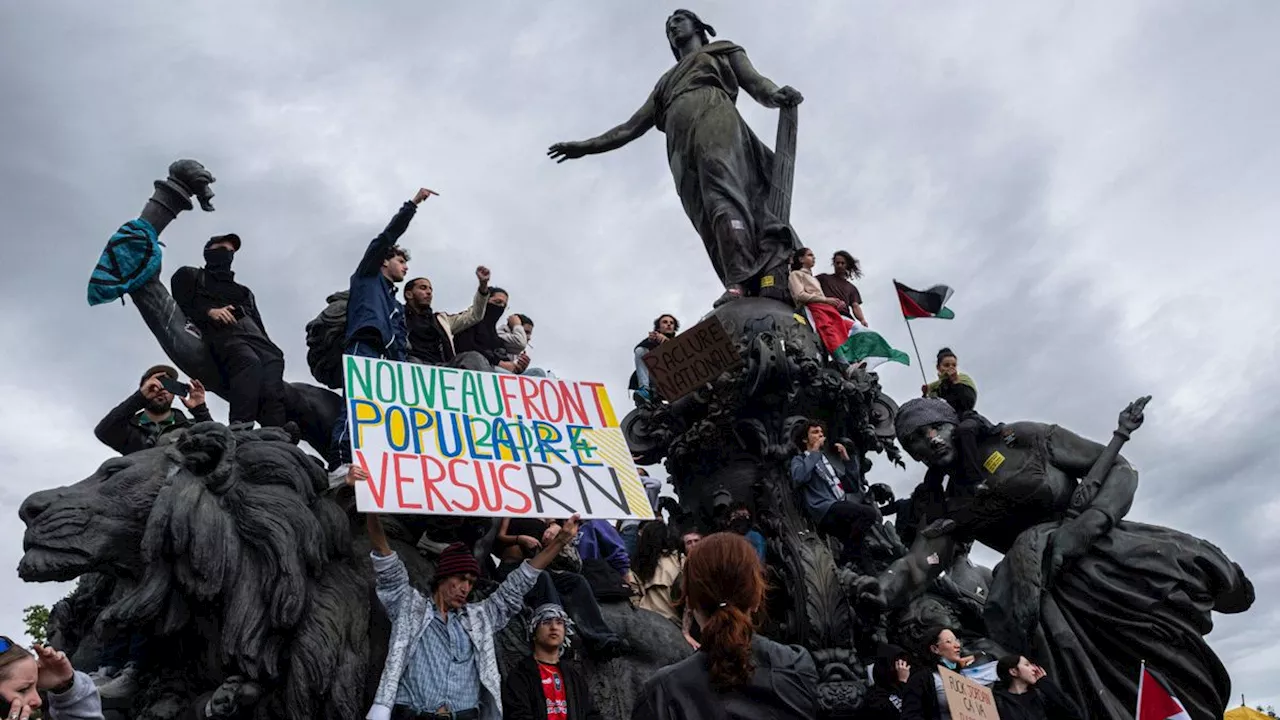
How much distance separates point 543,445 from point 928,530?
135 inches

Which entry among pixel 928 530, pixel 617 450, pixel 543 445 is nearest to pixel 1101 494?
pixel 928 530

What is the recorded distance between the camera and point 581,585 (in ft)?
22.7

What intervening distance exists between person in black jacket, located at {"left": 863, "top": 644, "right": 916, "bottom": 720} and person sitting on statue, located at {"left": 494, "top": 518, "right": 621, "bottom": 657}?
1.58 meters

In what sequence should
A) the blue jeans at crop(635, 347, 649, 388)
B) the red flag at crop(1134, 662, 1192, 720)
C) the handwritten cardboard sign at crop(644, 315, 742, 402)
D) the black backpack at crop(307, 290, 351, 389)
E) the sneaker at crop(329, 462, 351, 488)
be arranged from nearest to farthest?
the sneaker at crop(329, 462, 351, 488) < the red flag at crop(1134, 662, 1192, 720) < the black backpack at crop(307, 290, 351, 389) < the handwritten cardboard sign at crop(644, 315, 742, 402) < the blue jeans at crop(635, 347, 649, 388)

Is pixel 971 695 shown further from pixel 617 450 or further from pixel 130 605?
pixel 130 605

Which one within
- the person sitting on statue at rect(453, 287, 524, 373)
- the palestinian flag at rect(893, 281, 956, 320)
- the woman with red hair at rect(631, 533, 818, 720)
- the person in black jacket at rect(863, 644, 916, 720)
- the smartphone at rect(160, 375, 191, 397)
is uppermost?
the palestinian flag at rect(893, 281, 956, 320)

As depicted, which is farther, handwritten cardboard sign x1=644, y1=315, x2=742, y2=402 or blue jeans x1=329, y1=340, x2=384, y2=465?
handwritten cardboard sign x1=644, y1=315, x2=742, y2=402

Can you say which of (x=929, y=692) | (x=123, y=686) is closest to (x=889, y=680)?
(x=929, y=692)

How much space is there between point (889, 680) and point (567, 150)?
961 centimetres

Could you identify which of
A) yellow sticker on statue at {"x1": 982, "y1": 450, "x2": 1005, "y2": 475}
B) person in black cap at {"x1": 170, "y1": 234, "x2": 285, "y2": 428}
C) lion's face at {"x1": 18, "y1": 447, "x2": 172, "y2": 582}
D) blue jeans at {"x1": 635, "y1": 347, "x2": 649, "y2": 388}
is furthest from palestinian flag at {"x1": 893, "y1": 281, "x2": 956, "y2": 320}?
→ lion's face at {"x1": 18, "y1": 447, "x2": 172, "y2": 582}

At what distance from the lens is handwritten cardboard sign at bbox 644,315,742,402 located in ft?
35.1

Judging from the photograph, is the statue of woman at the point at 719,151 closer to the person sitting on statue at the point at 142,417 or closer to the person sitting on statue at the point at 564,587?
the person sitting on statue at the point at 564,587

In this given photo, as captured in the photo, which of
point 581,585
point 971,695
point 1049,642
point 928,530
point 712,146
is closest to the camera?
point 971,695

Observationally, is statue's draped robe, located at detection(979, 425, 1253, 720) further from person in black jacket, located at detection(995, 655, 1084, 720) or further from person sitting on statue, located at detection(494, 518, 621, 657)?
person sitting on statue, located at detection(494, 518, 621, 657)
